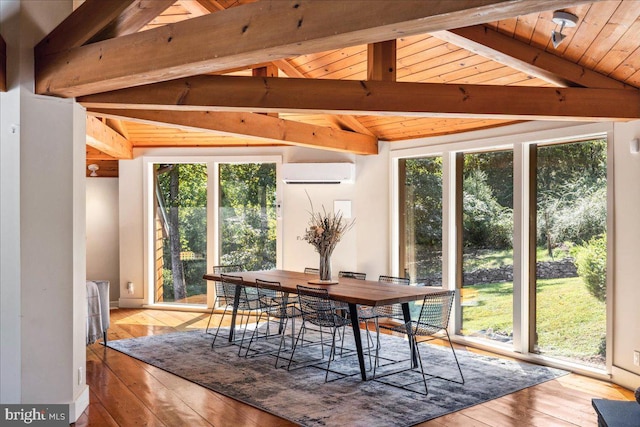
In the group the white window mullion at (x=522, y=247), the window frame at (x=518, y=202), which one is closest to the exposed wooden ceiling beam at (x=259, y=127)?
the window frame at (x=518, y=202)

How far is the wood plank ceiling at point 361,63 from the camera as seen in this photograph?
2701 mm

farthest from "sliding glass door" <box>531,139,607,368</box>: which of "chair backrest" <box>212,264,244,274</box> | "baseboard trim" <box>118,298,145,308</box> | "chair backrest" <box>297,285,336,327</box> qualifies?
"baseboard trim" <box>118,298,145,308</box>

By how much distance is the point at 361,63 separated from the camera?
6246 millimetres

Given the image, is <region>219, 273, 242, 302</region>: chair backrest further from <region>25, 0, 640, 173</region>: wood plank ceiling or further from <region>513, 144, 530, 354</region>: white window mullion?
<region>513, 144, 530, 354</region>: white window mullion

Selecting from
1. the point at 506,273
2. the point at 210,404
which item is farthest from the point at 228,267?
the point at 506,273

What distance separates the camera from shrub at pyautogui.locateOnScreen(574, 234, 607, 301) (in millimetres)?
5414

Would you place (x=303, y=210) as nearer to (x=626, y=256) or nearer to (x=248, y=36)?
(x=626, y=256)

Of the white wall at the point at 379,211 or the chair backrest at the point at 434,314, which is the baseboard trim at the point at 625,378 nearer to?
the white wall at the point at 379,211

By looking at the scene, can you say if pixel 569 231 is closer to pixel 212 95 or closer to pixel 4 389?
pixel 212 95

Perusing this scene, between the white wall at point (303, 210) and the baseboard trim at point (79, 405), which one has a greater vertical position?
the white wall at point (303, 210)

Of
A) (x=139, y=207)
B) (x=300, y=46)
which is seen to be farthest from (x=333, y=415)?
(x=139, y=207)

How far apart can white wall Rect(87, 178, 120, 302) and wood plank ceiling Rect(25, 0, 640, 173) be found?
3.91m

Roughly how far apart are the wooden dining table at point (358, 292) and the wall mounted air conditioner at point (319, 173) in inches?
67.1

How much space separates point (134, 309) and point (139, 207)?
152cm
